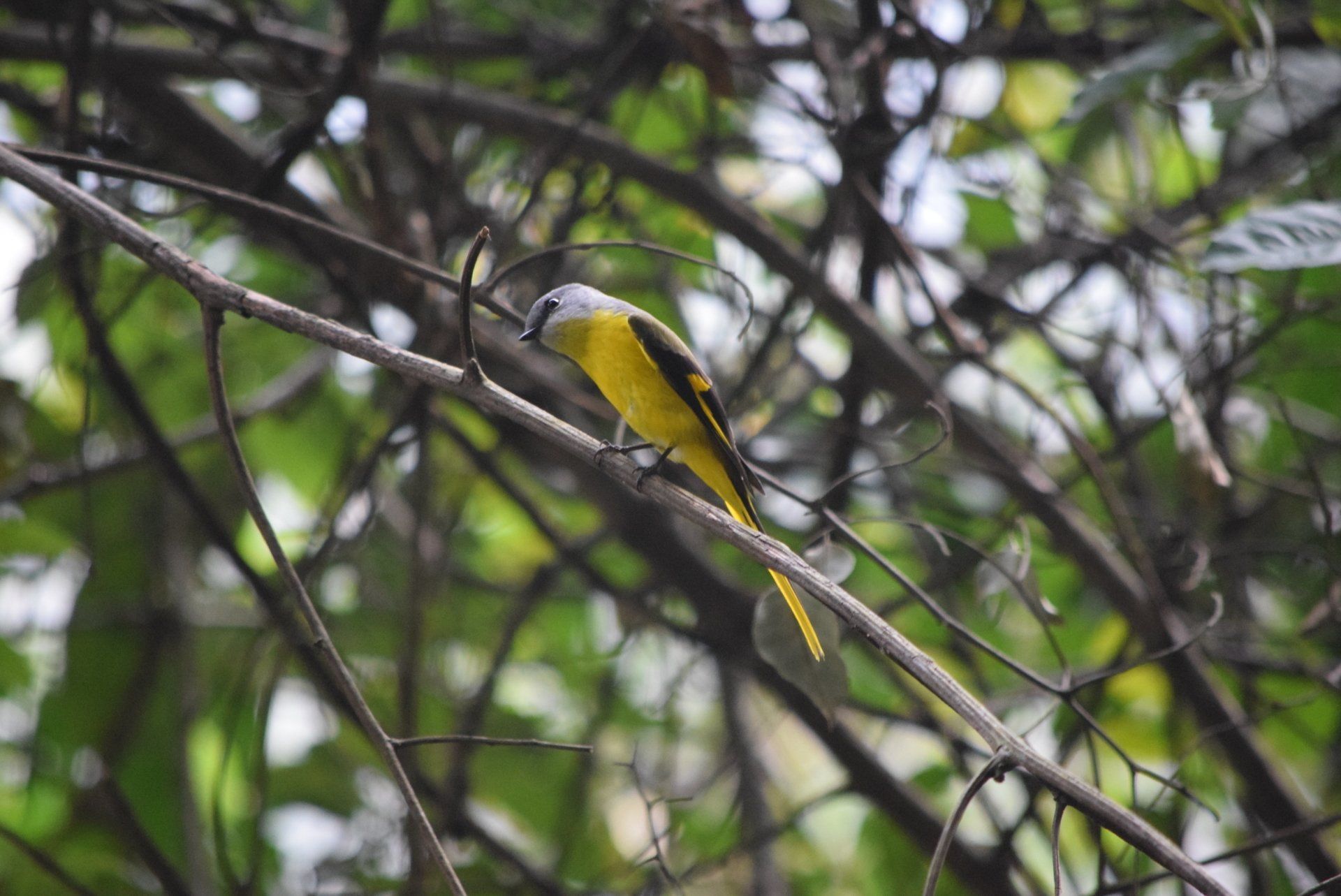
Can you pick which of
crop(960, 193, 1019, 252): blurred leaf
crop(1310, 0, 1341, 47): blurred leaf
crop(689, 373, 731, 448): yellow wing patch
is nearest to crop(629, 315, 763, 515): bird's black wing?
crop(689, 373, 731, 448): yellow wing patch

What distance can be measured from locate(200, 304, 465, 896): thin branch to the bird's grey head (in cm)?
69

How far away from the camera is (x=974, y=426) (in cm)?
265

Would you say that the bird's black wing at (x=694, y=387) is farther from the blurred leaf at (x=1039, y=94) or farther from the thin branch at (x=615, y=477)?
the blurred leaf at (x=1039, y=94)

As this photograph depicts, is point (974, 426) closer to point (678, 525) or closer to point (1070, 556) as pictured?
point (1070, 556)

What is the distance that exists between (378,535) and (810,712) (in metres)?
1.72

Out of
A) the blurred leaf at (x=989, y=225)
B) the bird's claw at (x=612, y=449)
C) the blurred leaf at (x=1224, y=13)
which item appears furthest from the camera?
the blurred leaf at (x=989, y=225)

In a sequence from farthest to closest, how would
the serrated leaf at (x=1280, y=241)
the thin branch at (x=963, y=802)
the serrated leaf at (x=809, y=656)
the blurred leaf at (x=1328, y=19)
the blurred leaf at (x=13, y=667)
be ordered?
the blurred leaf at (x=13, y=667)
the blurred leaf at (x=1328, y=19)
the serrated leaf at (x=1280, y=241)
the serrated leaf at (x=809, y=656)
the thin branch at (x=963, y=802)

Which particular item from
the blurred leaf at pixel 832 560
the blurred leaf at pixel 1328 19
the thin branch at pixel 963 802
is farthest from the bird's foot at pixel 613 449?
the blurred leaf at pixel 1328 19

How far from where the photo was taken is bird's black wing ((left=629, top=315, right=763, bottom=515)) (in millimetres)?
Answer: 2055

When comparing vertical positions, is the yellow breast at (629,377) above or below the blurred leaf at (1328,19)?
below

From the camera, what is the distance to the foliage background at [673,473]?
2.44 metres

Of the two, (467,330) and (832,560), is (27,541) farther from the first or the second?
(832,560)

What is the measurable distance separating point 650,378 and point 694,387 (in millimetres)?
96

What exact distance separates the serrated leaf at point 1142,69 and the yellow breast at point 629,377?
1103 millimetres
